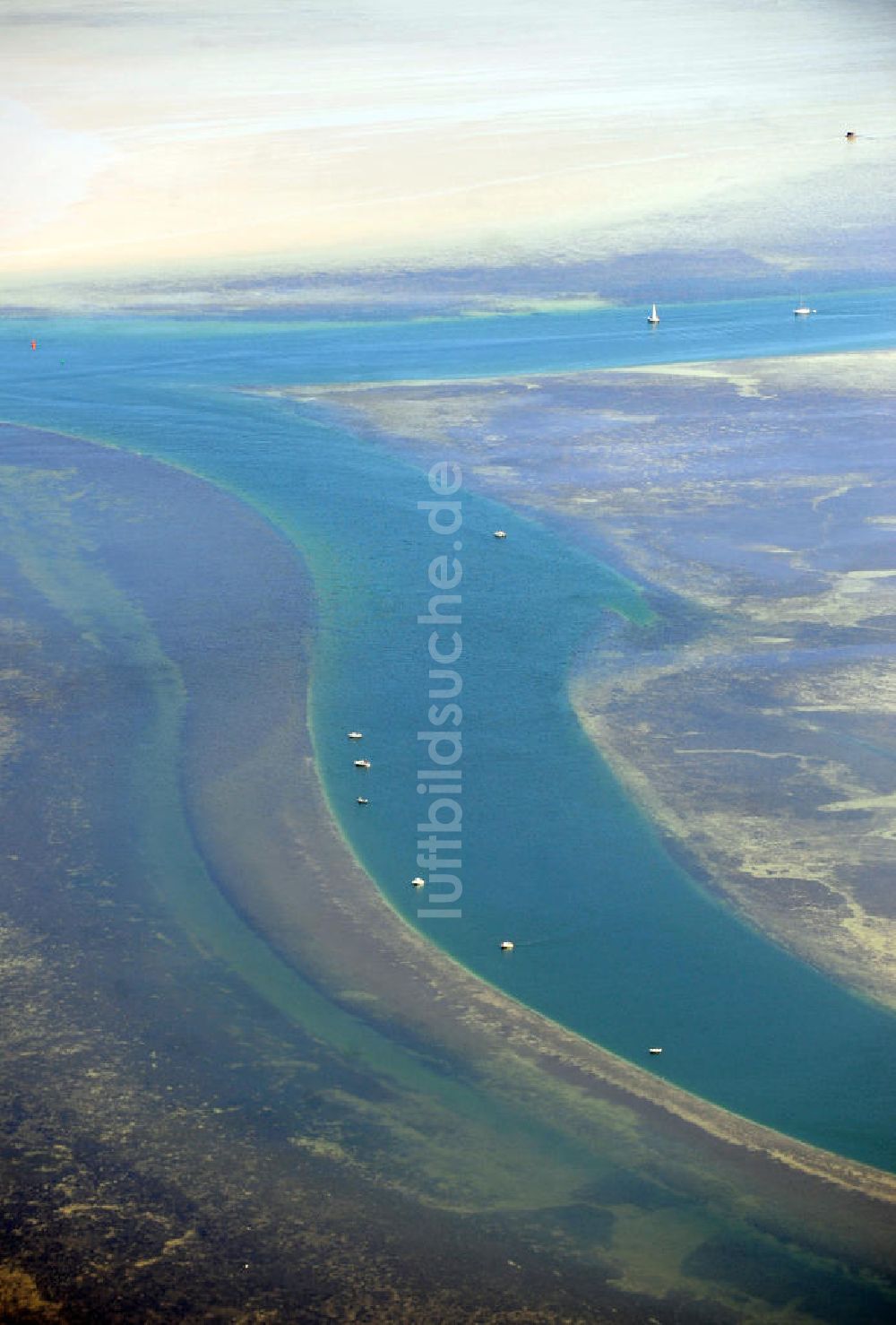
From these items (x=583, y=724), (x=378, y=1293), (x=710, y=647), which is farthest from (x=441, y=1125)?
(x=710, y=647)

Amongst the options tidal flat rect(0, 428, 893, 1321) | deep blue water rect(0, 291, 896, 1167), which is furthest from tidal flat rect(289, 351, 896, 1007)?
tidal flat rect(0, 428, 893, 1321)

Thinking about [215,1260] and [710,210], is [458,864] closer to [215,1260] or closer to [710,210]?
[215,1260]

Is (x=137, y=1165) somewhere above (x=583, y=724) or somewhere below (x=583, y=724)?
below

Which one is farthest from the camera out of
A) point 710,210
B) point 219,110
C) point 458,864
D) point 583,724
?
point 219,110

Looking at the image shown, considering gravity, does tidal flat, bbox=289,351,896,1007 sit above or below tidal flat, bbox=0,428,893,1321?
above

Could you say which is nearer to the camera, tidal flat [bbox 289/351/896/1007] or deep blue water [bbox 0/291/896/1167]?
deep blue water [bbox 0/291/896/1167]

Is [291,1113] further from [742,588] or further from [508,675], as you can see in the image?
[742,588]

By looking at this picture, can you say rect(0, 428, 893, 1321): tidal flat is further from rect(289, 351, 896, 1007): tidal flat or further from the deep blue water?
rect(289, 351, 896, 1007): tidal flat
